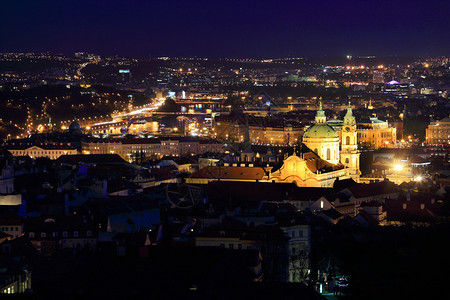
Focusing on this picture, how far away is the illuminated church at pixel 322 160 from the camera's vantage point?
43.3 metres

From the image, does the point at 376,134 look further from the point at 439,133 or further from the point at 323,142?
the point at 323,142

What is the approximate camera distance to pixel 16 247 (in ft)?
84.2

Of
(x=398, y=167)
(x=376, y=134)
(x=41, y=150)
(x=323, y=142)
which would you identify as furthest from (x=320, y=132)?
(x=376, y=134)

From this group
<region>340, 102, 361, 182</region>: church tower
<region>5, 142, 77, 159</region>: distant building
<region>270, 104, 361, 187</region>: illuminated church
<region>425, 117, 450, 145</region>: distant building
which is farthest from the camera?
<region>425, 117, 450, 145</region>: distant building

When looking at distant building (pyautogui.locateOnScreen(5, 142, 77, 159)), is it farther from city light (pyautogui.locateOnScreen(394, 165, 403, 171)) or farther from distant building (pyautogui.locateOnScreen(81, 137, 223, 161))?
city light (pyautogui.locateOnScreen(394, 165, 403, 171))

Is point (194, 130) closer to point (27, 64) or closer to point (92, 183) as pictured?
point (92, 183)

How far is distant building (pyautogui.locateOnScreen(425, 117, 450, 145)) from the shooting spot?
8840 centimetres

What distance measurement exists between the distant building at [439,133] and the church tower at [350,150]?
3536cm

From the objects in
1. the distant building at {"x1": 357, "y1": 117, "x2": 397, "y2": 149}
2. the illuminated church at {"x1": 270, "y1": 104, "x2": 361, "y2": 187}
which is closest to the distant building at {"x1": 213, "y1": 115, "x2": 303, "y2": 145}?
the distant building at {"x1": 357, "y1": 117, "x2": 397, "y2": 149}

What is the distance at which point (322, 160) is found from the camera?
46500 mm

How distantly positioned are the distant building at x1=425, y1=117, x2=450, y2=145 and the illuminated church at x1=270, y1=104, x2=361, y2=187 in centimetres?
3607

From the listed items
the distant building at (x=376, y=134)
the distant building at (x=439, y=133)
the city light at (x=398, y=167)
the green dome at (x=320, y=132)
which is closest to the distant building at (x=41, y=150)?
the city light at (x=398, y=167)

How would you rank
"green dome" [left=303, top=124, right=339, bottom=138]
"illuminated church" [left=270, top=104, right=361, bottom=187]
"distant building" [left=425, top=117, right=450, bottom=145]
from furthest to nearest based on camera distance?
"distant building" [left=425, top=117, right=450, bottom=145] → "green dome" [left=303, top=124, right=339, bottom=138] → "illuminated church" [left=270, top=104, right=361, bottom=187]

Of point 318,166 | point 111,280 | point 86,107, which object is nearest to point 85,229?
point 111,280
